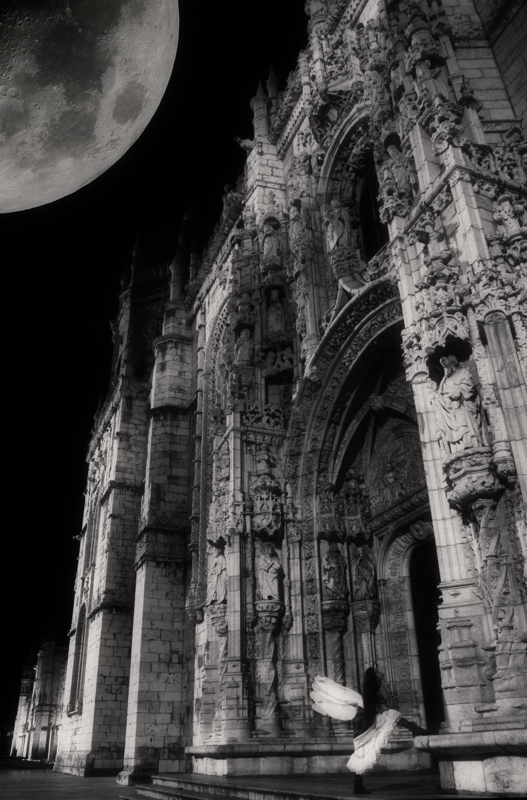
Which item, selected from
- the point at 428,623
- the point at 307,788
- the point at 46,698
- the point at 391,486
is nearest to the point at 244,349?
the point at 391,486

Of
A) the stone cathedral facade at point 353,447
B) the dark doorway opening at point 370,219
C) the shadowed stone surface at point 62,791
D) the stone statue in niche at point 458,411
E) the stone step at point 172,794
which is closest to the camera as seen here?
the stone cathedral facade at point 353,447

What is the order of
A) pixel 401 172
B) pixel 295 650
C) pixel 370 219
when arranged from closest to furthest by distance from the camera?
pixel 401 172
pixel 295 650
pixel 370 219

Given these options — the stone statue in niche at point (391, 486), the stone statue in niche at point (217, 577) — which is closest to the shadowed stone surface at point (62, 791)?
the stone statue in niche at point (217, 577)

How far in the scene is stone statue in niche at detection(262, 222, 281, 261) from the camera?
15172 millimetres

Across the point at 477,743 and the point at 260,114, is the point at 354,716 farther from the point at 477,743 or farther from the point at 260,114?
the point at 260,114

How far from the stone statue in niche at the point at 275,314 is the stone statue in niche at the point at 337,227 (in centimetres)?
190

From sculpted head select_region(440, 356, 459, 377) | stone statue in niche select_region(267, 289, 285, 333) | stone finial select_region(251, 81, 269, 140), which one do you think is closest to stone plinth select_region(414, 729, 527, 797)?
sculpted head select_region(440, 356, 459, 377)

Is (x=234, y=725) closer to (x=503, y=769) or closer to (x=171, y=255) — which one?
(x=503, y=769)

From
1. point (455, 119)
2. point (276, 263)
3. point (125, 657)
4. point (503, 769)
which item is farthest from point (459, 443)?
point (125, 657)

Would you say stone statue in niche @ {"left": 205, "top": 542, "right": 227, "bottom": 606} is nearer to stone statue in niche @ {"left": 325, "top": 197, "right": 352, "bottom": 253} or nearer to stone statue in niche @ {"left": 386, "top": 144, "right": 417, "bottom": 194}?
stone statue in niche @ {"left": 325, "top": 197, "right": 352, "bottom": 253}

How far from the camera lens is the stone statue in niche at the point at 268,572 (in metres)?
11.6

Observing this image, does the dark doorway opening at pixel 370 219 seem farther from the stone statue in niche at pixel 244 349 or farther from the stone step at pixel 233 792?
the stone step at pixel 233 792

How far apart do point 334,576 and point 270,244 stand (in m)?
8.00

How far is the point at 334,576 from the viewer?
37.8ft
